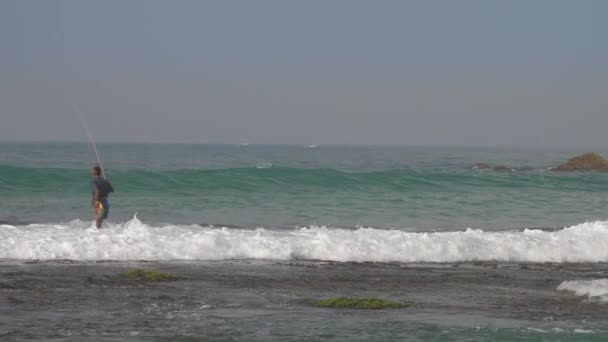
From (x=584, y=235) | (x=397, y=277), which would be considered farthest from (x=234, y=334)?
(x=584, y=235)

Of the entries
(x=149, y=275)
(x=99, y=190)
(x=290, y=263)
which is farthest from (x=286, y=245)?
(x=149, y=275)

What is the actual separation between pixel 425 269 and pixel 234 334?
24.6ft

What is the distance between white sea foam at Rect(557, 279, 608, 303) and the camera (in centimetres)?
1280

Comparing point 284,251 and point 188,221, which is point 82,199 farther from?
point 284,251

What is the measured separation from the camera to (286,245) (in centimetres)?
1862

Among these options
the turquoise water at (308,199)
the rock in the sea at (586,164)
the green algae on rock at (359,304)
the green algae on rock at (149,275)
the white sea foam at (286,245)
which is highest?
the rock in the sea at (586,164)

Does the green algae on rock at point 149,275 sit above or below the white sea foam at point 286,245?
below

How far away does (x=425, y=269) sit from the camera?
55.4ft

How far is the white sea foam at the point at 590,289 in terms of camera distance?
12805mm

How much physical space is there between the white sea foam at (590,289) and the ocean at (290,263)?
0.11 ft

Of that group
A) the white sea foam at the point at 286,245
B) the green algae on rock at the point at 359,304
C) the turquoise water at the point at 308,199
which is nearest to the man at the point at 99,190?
the white sea foam at the point at 286,245

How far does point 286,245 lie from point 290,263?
1.43 meters

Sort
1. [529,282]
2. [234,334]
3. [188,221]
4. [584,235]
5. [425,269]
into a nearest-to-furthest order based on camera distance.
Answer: [234,334]
[529,282]
[425,269]
[584,235]
[188,221]

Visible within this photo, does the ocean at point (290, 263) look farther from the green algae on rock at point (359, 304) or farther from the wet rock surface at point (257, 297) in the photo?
the green algae on rock at point (359, 304)
